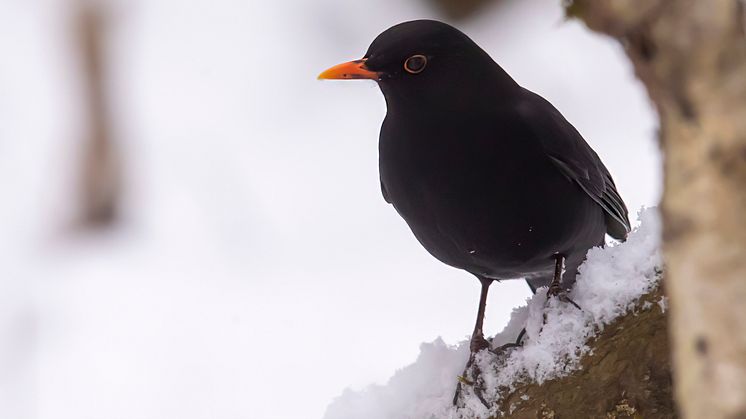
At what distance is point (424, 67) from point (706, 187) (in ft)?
7.94

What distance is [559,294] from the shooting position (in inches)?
120

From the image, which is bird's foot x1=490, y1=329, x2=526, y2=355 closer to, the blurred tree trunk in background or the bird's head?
the bird's head

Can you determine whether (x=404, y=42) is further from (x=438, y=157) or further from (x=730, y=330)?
(x=730, y=330)

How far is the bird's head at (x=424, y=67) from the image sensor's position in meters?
3.46

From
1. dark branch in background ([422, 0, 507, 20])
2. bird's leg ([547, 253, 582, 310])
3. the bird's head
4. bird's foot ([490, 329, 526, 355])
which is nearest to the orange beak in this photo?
the bird's head

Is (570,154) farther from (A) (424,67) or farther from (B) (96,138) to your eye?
(B) (96,138)

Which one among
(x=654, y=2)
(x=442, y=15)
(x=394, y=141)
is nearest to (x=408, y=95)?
(x=394, y=141)

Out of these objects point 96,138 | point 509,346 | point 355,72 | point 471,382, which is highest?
point 355,72

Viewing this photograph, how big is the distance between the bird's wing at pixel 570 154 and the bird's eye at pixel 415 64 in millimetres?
410

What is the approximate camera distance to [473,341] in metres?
3.26

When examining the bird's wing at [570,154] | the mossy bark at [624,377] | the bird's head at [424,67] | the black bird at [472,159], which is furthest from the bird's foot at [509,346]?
the bird's head at [424,67]

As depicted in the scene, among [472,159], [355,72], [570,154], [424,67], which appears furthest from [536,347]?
[355,72]

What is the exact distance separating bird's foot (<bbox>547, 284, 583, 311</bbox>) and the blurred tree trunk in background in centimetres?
178

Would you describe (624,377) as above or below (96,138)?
below
